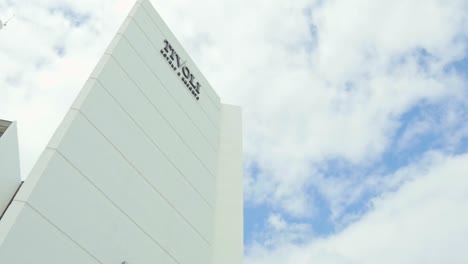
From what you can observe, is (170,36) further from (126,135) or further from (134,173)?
(134,173)

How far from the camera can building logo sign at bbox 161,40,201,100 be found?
15844 millimetres

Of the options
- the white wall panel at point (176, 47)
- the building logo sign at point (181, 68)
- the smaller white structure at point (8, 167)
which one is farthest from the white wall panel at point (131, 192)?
the white wall panel at point (176, 47)

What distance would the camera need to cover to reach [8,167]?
442 inches

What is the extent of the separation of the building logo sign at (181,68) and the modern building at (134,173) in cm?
5

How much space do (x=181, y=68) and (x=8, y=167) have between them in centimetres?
740

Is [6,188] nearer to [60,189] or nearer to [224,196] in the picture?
[60,189]

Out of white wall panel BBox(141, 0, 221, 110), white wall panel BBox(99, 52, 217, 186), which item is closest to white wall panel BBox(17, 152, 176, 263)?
white wall panel BBox(99, 52, 217, 186)

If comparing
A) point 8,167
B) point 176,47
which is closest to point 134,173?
point 8,167

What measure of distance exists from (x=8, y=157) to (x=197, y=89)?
7.77 m

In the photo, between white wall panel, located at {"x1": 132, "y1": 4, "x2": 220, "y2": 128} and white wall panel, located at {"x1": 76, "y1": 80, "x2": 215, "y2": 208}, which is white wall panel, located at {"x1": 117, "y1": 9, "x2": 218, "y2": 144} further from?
white wall panel, located at {"x1": 76, "y1": 80, "x2": 215, "y2": 208}

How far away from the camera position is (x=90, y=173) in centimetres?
967

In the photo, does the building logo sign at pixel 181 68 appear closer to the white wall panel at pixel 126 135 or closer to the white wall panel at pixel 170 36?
the white wall panel at pixel 170 36

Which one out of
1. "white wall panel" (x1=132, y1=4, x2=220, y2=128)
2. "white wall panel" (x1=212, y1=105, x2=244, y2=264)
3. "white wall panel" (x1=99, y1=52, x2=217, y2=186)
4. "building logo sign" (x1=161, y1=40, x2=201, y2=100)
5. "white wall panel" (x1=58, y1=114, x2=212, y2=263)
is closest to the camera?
"white wall panel" (x1=58, y1=114, x2=212, y2=263)

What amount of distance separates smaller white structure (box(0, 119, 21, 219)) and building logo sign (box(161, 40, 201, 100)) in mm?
5907
